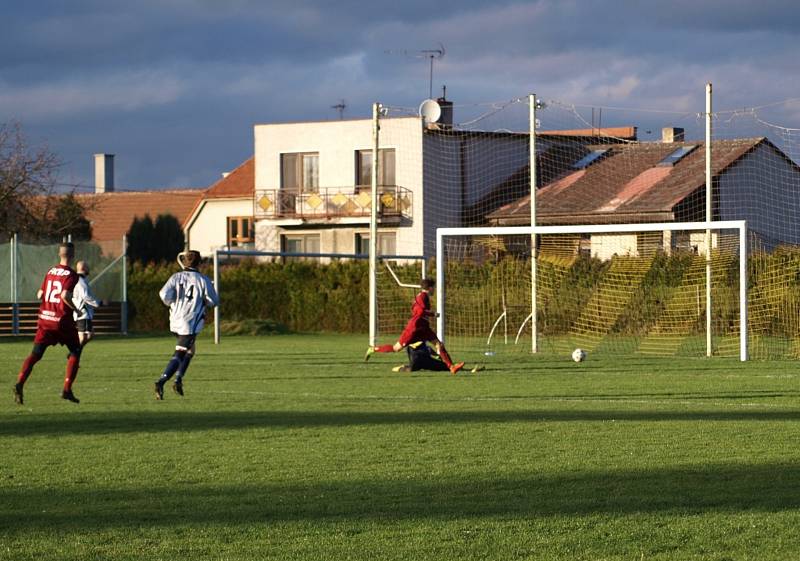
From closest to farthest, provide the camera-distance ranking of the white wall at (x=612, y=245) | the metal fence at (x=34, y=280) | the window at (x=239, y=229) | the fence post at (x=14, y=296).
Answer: the white wall at (x=612, y=245)
the fence post at (x=14, y=296)
the metal fence at (x=34, y=280)
the window at (x=239, y=229)

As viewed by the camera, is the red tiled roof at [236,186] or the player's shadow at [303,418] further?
the red tiled roof at [236,186]

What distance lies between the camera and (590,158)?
48.0m

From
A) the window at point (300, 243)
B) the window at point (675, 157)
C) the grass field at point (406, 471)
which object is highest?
the window at point (675, 157)

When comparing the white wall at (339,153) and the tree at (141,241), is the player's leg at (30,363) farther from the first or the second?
the tree at (141,241)

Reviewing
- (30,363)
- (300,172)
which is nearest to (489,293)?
(30,363)

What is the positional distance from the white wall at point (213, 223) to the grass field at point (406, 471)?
41.3 metres

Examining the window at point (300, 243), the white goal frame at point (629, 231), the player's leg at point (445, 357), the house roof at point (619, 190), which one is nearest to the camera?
the player's leg at point (445, 357)

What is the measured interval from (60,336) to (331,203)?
34.8 m

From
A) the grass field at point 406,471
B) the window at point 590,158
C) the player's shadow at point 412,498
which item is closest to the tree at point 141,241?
the window at point 590,158

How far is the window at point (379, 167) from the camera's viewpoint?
4844cm

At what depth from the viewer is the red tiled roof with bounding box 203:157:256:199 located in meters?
59.7

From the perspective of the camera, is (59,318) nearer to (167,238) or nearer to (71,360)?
(71,360)

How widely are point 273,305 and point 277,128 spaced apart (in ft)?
39.9

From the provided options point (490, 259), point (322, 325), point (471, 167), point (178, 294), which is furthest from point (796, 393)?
point (471, 167)
